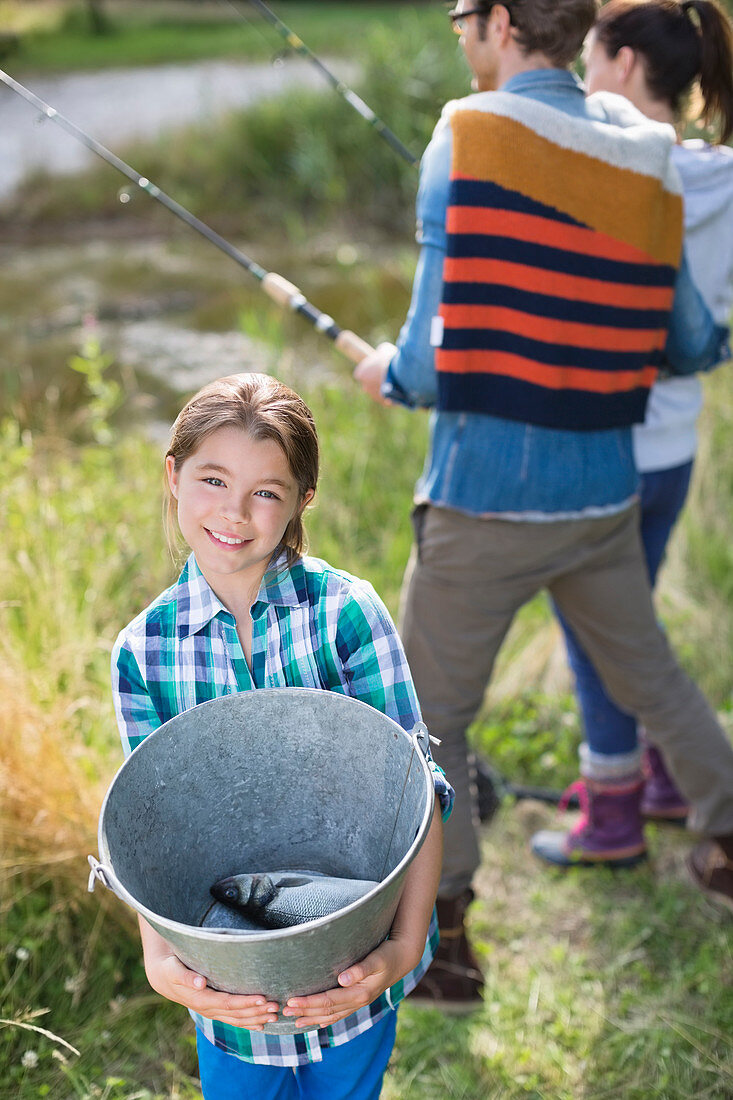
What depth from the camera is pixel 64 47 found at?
1441cm

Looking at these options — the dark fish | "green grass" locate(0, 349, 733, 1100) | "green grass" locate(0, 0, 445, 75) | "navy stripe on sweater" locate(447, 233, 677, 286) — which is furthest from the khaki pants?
"green grass" locate(0, 0, 445, 75)

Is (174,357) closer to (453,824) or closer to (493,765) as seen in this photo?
(493,765)

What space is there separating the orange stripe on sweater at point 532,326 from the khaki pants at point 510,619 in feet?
1.08

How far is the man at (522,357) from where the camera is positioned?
5.91 ft

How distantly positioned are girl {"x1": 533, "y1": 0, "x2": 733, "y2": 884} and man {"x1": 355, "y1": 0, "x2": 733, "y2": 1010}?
17cm

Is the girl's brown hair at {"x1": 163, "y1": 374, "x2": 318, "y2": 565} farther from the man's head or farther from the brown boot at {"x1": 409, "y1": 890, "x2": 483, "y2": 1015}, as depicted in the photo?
the brown boot at {"x1": 409, "y1": 890, "x2": 483, "y2": 1015}

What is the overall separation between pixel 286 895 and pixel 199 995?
16 cm

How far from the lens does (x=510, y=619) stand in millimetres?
2078

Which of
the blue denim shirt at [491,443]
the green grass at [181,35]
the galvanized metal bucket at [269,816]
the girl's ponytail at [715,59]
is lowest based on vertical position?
the galvanized metal bucket at [269,816]

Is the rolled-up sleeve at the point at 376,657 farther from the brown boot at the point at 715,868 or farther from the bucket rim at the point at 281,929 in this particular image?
the brown boot at the point at 715,868

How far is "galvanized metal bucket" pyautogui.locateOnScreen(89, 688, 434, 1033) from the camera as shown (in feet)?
3.65

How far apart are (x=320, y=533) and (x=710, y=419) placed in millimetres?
1470

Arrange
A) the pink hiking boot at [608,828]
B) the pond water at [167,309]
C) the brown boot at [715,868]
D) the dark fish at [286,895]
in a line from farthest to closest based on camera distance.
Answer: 1. the pond water at [167,309]
2. the pink hiking boot at [608,828]
3. the brown boot at [715,868]
4. the dark fish at [286,895]

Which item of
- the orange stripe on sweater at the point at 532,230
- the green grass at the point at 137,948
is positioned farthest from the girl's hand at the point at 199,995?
the orange stripe on sweater at the point at 532,230
